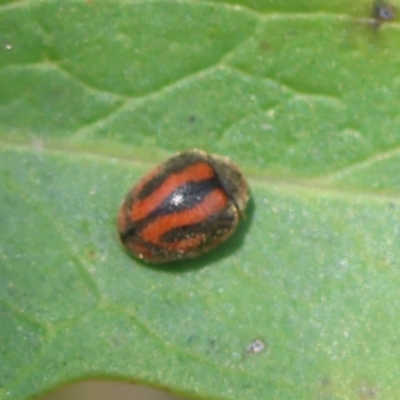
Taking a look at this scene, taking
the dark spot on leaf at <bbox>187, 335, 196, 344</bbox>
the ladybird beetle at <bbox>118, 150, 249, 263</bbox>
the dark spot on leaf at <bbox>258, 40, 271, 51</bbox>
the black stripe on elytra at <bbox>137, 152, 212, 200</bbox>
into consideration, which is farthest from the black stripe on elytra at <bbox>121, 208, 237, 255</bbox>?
the dark spot on leaf at <bbox>258, 40, 271, 51</bbox>

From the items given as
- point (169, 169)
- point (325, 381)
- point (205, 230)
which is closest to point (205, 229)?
point (205, 230)

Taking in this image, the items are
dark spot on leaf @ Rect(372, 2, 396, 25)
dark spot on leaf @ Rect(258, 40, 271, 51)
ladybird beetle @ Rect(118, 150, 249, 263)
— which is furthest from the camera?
ladybird beetle @ Rect(118, 150, 249, 263)

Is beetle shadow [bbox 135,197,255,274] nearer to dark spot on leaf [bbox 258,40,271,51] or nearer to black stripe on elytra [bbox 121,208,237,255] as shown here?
black stripe on elytra [bbox 121,208,237,255]

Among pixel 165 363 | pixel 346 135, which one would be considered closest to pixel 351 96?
pixel 346 135

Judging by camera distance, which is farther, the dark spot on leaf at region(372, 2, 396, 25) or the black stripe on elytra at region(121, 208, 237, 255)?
the black stripe on elytra at region(121, 208, 237, 255)

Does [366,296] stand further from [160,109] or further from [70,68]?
[70,68]

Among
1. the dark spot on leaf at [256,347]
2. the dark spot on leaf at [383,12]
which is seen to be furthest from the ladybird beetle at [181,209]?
the dark spot on leaf at [383,12]
